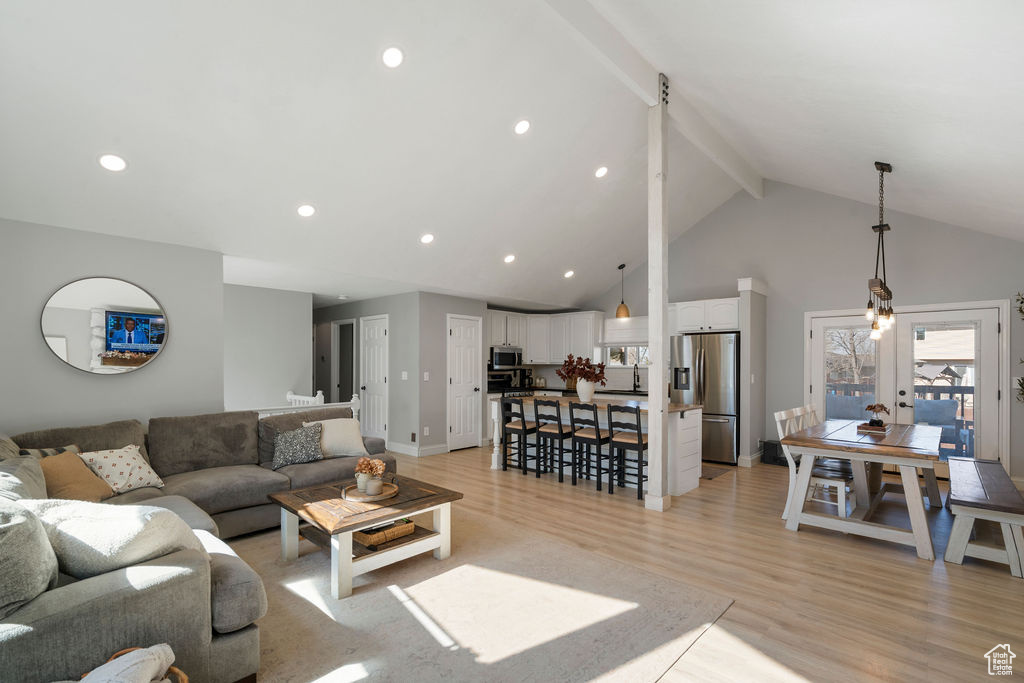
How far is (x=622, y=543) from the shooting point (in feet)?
12.1

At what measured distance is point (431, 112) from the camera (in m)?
3.97

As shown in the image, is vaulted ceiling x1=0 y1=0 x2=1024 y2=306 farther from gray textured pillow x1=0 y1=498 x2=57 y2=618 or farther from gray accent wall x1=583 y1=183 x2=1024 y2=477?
gray textured pillow x1=0 y1=498 x2=57 y2=618

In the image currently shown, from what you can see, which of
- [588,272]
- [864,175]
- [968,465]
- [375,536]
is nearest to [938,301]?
[864,175]

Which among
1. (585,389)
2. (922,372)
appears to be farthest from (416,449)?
(922,372)

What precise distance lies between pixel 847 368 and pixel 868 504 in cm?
252

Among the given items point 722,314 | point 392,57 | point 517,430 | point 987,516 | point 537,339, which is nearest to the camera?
point 987,516

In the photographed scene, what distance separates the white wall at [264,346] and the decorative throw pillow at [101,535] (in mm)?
5033

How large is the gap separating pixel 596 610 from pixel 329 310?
739 centimetres

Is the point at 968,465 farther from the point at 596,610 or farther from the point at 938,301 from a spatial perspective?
the point at 596,610

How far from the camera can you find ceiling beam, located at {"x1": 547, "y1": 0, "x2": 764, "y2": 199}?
3432 mm

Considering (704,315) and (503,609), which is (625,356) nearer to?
(704,315)

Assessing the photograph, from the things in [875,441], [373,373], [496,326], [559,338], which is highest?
[496,326]

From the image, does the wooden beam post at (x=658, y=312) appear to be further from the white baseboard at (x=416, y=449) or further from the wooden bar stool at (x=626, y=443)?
the white baseboard at (x=416, y=449)

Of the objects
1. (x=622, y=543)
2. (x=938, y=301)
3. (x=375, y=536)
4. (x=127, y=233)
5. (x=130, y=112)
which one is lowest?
(x=622, y=543)
